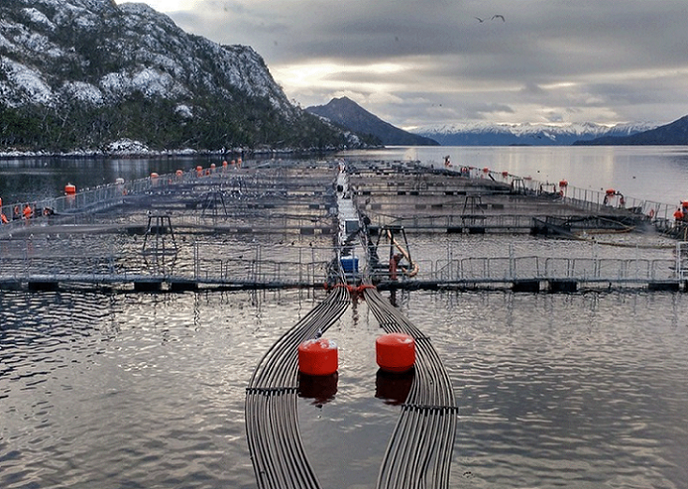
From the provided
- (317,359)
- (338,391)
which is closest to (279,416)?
(338,391)

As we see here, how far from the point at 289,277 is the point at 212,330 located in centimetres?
1129

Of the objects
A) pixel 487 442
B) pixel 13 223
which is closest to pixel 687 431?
pixel 487 442

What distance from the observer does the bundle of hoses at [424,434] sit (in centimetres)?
1977

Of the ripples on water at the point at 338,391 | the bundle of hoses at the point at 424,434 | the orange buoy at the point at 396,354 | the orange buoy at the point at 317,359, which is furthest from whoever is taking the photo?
the orange buoy at the point at 396,354

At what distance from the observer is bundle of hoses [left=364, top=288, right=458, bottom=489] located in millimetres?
19766

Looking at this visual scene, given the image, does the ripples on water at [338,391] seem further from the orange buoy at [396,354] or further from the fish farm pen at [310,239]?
the fish farm pen at [310,239]

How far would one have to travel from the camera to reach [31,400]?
85.2 feet

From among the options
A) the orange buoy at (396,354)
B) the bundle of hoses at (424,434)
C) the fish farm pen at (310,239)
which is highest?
the fish farm pen at (310,239)

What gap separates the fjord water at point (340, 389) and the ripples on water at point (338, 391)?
0.09 m

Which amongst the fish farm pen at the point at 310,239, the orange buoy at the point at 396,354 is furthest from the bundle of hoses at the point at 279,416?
the fish farm pen at the point at 310,239

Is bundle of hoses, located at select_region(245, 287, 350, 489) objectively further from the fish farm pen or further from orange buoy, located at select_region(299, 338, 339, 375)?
the fish farm pen

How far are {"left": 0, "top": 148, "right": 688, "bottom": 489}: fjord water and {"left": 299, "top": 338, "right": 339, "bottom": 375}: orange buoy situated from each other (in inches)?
36.5

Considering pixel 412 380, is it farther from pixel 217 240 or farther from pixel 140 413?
pixel 217 240

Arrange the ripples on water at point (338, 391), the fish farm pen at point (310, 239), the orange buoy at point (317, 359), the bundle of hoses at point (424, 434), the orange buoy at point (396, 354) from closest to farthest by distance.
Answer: the bundle of hoses at point (424, 434) < the ripples on water at point (338, 391) < the orange buoy at point (317, 359) < the orange buoy at point (396, 354) < the fish farm pen at point (310, 239)
